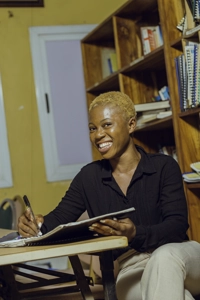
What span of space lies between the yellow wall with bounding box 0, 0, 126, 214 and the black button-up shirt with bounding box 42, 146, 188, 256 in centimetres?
240

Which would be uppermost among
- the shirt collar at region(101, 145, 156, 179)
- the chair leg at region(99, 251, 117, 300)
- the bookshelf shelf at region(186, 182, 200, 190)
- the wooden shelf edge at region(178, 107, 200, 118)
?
the wooden shelf edge at region(178, 107, 200, 118)

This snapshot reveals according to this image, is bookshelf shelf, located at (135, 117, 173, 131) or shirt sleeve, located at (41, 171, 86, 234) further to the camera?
bookshelf shelf, located at (135, 117, 173, 131)

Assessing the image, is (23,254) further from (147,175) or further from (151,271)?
(147,175)

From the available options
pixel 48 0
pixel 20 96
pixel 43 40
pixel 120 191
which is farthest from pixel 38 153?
pixel 120 191

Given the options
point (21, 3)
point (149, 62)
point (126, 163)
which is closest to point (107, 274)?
point (126, 163)

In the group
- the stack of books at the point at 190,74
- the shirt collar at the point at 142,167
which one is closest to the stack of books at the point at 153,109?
the stack of books at the point at 190,74

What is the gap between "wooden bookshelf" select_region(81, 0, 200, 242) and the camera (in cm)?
313

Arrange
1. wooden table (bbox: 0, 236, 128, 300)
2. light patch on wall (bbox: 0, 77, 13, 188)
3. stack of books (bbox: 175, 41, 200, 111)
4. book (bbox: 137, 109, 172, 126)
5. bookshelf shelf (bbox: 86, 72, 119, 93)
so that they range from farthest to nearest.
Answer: light patch on wall (bbox: 0, 77, 13, 188) → bookshelf shelf (bbox: 86, 72, 119, 93) → book (bbox: 137, 109, 172, 126) → stack of books (bbox: 175, 41, 200, 111) → wooden table (bbox: 0, 236, 128, 300)

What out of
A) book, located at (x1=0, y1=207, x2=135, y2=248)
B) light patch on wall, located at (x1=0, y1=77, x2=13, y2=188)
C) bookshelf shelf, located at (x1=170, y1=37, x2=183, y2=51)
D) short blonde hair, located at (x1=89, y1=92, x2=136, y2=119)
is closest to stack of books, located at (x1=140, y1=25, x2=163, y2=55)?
bookshelf shelf, located at (x1=170, y1=37, x2=183, y2=51)

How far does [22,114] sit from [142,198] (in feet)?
8.85

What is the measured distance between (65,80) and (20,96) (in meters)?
0.40

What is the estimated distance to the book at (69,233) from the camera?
1451 millimetres

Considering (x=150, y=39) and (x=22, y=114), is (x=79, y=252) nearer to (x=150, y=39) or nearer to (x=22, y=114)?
(x=150, y=39)

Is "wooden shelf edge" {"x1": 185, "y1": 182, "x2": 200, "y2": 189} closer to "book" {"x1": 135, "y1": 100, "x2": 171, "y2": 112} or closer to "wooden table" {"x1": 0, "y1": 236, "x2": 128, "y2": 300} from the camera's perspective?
"book" {"x1": 135, "y1": 100, "x2": 171, "y2": 112}
